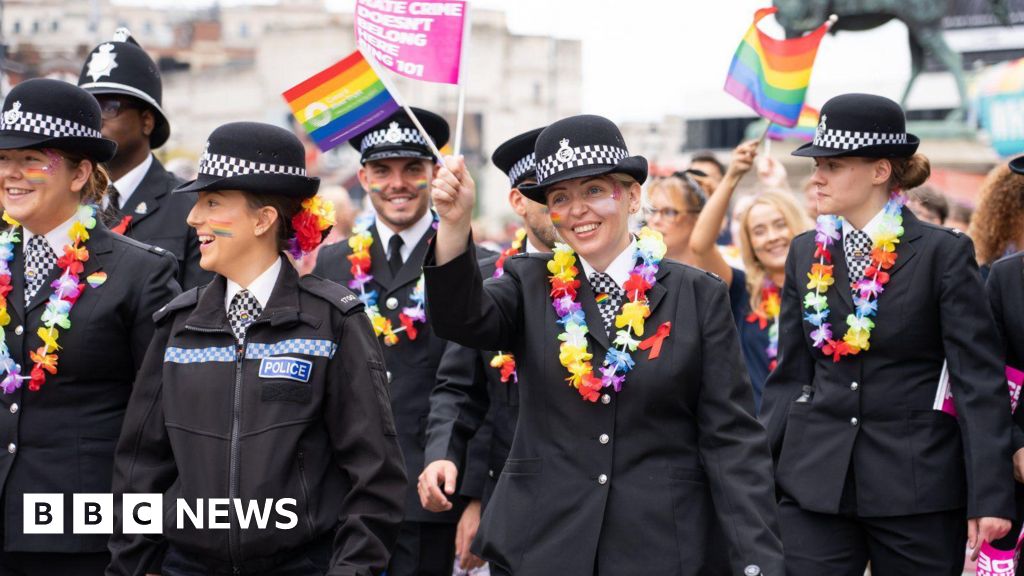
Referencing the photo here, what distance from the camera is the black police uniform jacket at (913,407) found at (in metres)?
5.50

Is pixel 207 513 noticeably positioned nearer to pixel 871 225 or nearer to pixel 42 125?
pixel 42 125

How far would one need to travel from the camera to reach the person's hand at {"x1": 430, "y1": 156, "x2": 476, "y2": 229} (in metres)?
4.24

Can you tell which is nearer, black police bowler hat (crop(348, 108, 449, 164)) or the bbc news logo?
the bbc news logo

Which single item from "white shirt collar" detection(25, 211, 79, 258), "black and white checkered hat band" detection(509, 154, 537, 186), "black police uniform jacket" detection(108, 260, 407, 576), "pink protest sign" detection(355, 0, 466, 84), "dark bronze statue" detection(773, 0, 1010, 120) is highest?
"dark bronze statue" detection(773, 0, 1010, 120)

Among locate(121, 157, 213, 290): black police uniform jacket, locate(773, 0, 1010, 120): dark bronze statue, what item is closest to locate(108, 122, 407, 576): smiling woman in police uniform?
locate(121, 157, 213, 290): black police uniform jacket

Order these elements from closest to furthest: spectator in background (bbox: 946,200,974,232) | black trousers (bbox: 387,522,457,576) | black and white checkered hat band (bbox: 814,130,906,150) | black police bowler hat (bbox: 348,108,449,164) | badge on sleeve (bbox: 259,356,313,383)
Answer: badge on sleeve (bbox: 259,356,313,383) → black and white checkered hat band (bbox: 814,130,906,150) → black trousers (bbox: 387,522,457,576) → black police bowler hat (bbox: 348,108,449,164) → spectator in background (bbox: 946,200,974,232)

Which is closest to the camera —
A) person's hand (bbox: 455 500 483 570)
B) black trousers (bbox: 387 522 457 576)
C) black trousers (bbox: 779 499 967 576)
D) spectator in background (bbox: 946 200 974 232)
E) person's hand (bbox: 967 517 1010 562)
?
person's hand (bbox: 967 517 1010 562)

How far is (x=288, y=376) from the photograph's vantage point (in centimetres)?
448

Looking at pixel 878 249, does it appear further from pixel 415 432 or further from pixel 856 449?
pixel 415 432

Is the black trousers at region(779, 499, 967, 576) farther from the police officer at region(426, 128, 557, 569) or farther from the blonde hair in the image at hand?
the blonde hair

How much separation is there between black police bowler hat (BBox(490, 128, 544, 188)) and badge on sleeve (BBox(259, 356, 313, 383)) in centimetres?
196

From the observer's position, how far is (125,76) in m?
6.74

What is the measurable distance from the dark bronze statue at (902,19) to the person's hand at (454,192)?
2098cm

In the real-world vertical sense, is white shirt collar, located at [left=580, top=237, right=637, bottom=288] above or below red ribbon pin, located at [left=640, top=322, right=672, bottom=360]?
above
